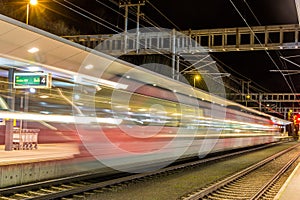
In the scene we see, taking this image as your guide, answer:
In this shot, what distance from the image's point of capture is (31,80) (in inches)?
396

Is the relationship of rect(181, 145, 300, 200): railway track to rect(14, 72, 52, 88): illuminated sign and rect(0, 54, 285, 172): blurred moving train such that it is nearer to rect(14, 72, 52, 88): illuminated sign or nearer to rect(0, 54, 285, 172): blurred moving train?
rect(0, 54, 285, 172): blurred moving train

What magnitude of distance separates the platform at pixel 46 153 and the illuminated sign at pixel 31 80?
1.57 metres

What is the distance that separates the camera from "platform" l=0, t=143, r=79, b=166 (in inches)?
407

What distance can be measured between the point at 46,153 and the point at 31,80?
1.93 m

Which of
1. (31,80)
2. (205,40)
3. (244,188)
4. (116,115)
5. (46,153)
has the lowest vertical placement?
(244,188)

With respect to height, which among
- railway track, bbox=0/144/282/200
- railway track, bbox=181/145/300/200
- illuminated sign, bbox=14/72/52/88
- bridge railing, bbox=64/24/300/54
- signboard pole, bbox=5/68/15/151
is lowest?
railway track, bbox=181/145/300/200

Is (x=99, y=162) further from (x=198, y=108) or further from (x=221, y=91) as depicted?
(x=221, y=91)

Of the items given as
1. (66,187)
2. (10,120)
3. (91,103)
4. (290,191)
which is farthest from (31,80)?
(290,191)

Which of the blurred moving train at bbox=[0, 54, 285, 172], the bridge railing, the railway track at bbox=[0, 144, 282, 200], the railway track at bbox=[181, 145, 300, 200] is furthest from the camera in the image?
the bridge railing

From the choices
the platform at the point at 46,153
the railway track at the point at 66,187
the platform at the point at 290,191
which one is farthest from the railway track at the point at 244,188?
the platform at the point at 46,153

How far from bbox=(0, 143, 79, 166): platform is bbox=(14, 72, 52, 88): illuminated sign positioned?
5.15ft

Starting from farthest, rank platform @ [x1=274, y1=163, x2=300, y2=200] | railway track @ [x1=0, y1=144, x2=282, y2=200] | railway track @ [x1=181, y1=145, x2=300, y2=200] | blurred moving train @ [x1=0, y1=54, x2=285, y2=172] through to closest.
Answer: railway track @ [x1=181, y1=145, x2=300, y2=200] < blurred moving train @ [x1=0, y1=54, x2=285, y2=172] < platform @ [x1=274, y1=163, x2=300, y2=200] < railway track @ [x1=0, y1=144, x2=282, y2=200]

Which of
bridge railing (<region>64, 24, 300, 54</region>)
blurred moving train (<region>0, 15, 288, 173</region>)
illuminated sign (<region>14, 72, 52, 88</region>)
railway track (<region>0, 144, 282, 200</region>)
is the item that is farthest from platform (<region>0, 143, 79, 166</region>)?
bridge railing (<region>64, 24, 300, 54</region>)

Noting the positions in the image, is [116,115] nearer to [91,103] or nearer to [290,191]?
[91,103]
